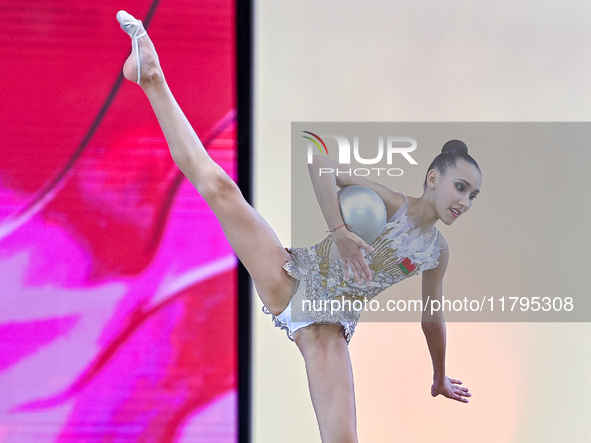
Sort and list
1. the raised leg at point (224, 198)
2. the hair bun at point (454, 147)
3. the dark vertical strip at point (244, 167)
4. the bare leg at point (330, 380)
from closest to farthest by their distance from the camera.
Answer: the bare leg at point (330, 380) → the raised leg at point (224, 198) → the hair bun at point (454, 147) → the dark vertical strip at point (244, 167)

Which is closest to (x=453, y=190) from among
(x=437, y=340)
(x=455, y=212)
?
(x=455, y=212)

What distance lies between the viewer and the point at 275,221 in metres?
2.22

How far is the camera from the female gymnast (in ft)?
5.84

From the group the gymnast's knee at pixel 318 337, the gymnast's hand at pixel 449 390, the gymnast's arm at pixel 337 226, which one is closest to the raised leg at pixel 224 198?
the gymnast's knee at pixel 318 337

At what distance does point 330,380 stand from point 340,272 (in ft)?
1.25

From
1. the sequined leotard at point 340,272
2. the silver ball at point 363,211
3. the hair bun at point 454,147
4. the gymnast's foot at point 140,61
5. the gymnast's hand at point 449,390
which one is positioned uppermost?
the gymnast's foot at point 140,61

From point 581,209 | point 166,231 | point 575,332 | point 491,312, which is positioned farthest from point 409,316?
point 166,231

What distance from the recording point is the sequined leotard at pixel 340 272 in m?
1.82

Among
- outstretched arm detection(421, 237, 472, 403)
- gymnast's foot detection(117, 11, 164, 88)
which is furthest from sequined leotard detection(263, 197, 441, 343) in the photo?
gymnast's foot detection(117, 11, 164, 88)

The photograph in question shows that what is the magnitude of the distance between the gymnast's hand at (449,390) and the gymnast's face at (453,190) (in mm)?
675

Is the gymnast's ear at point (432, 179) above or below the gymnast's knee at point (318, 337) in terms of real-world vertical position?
above

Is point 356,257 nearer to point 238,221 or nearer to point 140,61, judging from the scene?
point 238,221

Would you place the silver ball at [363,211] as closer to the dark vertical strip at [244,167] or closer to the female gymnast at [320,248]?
the female gymnast at [320,248]

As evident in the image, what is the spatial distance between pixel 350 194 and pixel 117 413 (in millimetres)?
1395
